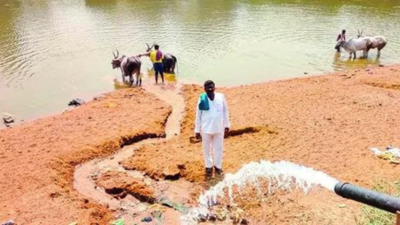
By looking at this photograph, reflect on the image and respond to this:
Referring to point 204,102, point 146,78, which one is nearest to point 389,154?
point 204,102

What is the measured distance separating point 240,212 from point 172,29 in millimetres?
18507

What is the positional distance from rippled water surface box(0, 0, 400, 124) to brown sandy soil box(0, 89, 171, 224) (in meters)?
2.61

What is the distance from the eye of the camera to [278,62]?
18.3 metres

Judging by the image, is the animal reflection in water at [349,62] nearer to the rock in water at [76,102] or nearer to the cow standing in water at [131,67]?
the cow standing in water at [131,67]

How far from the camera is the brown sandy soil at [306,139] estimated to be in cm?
698

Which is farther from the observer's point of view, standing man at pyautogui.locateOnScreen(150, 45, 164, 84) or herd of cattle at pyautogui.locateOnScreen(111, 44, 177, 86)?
herd of cattle at pyautogui.locateOnScreen(111, 44, 177, 86)

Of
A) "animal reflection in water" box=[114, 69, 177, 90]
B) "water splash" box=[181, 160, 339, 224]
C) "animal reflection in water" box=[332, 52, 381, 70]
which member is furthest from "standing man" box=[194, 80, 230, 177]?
"animal reflection in water" box=[332, 52, 381, 70]

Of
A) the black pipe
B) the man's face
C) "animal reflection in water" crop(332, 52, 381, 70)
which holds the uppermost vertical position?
the black pipe

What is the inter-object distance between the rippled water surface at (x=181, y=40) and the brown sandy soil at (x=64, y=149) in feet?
8.57

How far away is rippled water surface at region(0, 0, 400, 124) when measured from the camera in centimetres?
1644

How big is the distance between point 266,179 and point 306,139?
2116 millimetres

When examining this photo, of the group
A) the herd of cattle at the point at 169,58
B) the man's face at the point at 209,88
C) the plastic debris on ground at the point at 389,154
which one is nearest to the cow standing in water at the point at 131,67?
the herd of cattle at the point at 169,58

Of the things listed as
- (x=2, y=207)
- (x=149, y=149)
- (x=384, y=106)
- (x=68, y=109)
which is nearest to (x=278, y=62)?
(x=384, y=106)

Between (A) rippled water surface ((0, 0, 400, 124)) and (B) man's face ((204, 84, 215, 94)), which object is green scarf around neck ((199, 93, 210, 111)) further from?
(A) rippled water surface ((0, 0, 400, 124))
